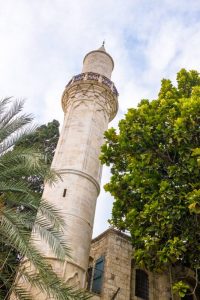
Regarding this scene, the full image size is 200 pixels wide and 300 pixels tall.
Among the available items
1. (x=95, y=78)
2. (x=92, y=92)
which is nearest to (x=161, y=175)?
(x=92, y=92)

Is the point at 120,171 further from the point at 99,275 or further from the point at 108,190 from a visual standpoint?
the point at 99,275

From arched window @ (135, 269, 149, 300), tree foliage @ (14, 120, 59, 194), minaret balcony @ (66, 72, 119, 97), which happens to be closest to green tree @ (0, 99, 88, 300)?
arched window @ (135, 269, 149, 300)

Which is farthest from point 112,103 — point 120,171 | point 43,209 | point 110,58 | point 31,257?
point 31,257

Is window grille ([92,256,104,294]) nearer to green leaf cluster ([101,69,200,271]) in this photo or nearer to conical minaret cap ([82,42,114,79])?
green leaf cluster ([101,69,200,271])

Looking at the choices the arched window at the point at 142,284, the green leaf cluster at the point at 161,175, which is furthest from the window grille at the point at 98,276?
the green leaf cluster at the point at 161,175

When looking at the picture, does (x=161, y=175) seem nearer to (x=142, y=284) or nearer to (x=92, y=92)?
(x=142, y=284)

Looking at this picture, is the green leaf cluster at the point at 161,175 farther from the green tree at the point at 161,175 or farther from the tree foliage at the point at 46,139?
the tree foliage at the point at 46,139

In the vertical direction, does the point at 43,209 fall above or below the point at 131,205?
below

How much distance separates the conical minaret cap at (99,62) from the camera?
21.3 m

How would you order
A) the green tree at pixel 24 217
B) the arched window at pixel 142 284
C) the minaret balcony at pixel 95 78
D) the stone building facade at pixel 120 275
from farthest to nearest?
the minaret balcony at pixel 95 78 → the arched window at pixel 142 284 → the stone building facade at pixel 120 275 → the green tree at pixel 24 217

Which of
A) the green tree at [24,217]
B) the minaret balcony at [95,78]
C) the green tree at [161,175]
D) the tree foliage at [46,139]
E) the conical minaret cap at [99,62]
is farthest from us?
the conical minaret cap at [99,62]

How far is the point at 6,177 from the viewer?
9.90m

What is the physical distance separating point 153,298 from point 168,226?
606 centimetres

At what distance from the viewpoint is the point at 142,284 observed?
1577 cm
